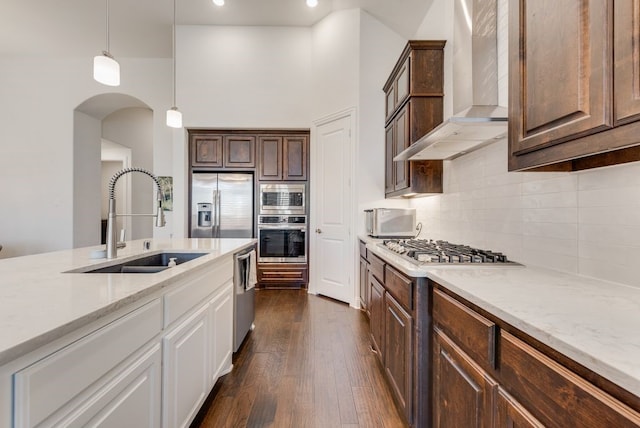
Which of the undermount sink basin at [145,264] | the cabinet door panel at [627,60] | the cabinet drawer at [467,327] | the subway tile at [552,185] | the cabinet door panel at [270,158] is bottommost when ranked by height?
the cabinet drawer at [467,327]

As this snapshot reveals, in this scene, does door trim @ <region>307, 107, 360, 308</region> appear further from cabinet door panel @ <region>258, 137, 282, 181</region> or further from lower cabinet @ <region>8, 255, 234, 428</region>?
lower cabinet @ <region>8, 255, 234, 428</region>

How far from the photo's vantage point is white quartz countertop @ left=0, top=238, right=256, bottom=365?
67 cm

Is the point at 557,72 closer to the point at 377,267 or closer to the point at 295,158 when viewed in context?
the point at 377,267

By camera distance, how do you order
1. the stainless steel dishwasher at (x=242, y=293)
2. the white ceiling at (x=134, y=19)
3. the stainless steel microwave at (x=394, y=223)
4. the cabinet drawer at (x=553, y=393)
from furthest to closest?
the white ceiling at (x=134, y=19) < the stainless steel microwave at (x=394, y=223) < the stainless steel dishwasher at (x=242, y=293) < the cabinet drawer at (x=553, y=393)

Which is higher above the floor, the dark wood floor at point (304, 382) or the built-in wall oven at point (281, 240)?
the built-in wall oven at point (281, 240)

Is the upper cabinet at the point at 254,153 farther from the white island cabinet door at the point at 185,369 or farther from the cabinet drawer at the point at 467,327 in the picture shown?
the cabinet drawer at the point at 467,327

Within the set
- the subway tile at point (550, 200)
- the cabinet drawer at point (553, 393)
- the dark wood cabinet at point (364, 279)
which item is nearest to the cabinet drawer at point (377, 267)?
the dark wood cabinet at point (364, 279)

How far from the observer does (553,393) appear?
2.22 ft

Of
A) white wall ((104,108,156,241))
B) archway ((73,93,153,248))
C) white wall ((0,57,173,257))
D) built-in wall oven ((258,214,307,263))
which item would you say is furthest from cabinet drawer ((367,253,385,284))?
white wall ((104,108,156,241))

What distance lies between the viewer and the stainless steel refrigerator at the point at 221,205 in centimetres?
454

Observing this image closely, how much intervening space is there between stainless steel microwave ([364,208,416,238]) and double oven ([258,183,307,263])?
164cm

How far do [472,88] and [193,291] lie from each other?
6.67 feet

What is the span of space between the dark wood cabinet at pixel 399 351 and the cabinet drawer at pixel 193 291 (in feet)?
3.62

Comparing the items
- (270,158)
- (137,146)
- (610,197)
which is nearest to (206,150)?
(270,158)
